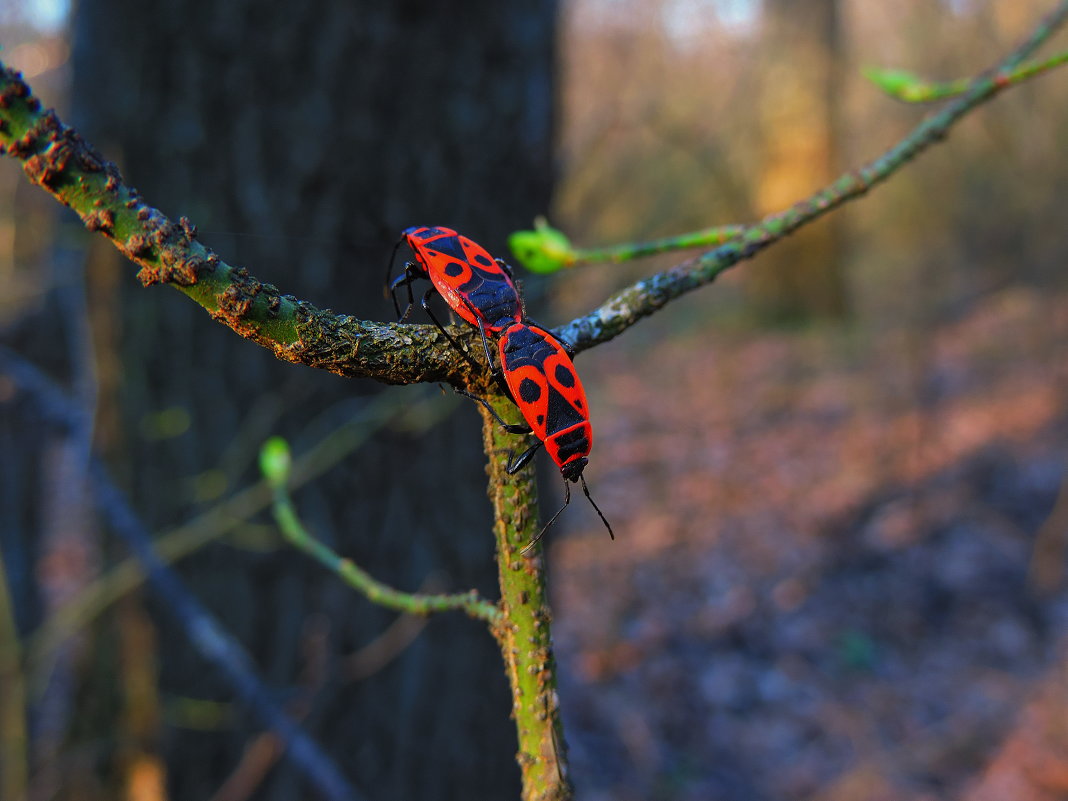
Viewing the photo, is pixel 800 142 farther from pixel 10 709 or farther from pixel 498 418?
pixel 498 418

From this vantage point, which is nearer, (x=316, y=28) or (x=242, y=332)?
(x=242, y=332)

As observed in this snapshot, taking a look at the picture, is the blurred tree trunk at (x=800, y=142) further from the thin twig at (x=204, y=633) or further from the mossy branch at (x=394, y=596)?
the mossy branch at (x=394, y=596)

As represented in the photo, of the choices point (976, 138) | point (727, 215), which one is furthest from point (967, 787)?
point (976, 138)

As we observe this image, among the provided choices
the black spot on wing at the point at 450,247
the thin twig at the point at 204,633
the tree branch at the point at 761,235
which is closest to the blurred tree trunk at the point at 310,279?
the thin twig at the point at 204,633

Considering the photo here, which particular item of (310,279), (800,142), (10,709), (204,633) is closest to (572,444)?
(204,633)

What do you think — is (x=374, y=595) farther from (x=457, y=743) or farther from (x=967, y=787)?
(x=967, y=787)

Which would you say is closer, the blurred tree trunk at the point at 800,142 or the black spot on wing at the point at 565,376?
the black spot on wing at the point at 565,376

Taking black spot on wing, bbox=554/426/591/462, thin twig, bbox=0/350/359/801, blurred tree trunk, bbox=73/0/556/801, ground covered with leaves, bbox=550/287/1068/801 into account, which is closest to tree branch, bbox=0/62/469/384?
black spot on wing, bbox=554/426/591/462
